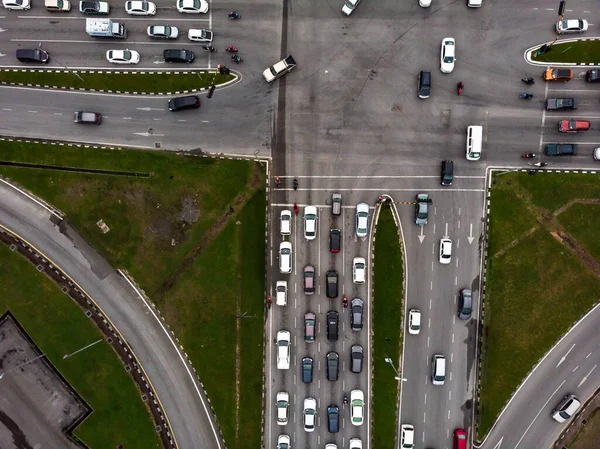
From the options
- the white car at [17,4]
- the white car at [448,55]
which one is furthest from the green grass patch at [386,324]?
the white car at [17,4]

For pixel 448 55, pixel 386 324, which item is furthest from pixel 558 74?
pixel 386 324

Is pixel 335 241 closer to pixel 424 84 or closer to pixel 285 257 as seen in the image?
pixel 285 257

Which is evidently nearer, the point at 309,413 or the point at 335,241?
the point at 335,241

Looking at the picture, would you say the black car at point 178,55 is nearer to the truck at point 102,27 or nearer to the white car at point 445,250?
the truck at point 102,27

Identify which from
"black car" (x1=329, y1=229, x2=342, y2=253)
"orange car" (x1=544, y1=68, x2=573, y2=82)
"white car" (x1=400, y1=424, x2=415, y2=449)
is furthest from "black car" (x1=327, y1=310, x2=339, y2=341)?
"orange car" (x1=544, y1=68, x2=573, y2=82)

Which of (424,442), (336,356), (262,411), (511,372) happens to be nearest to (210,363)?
(262,411)

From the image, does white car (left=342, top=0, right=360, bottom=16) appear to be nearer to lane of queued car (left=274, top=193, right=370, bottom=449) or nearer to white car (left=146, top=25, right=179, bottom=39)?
white car (left=146, top=25, right=179, bottom=39)
